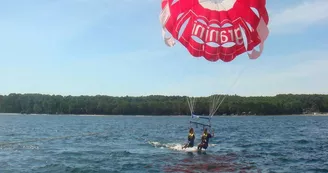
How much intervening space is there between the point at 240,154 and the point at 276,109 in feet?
469

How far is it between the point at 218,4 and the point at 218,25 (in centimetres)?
113

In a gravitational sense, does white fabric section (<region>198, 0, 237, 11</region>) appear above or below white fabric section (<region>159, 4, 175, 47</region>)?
above

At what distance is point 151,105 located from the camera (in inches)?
6437

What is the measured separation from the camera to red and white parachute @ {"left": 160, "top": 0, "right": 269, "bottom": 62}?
71.3 feet

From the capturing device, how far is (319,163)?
26.8 m

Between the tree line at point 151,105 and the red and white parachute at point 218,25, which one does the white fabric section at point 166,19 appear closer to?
the red and white parachute at point 218,25

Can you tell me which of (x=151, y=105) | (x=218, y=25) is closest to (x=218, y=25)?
(x=218, y=25)

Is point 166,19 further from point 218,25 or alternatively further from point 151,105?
point 151,105

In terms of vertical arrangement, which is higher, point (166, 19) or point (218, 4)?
point (218, 4)

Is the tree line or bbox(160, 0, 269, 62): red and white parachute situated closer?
bbox(160, 0, 269, 62): red and white parachute

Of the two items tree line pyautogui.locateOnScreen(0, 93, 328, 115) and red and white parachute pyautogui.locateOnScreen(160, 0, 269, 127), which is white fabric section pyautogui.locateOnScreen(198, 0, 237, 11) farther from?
tree line pyautogui.locateOnScreen(0, 93, 328, 115)

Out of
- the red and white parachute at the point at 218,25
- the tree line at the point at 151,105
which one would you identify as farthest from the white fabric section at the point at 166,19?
the tree line at the point at 151,105

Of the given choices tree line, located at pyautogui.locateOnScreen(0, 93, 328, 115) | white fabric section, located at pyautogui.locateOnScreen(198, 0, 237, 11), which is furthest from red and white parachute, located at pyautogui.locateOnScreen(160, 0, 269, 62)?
tree line, located at pyautogui.locateOnScreen(0, 93, 328, 115)

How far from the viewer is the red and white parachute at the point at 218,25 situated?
21734 mm
